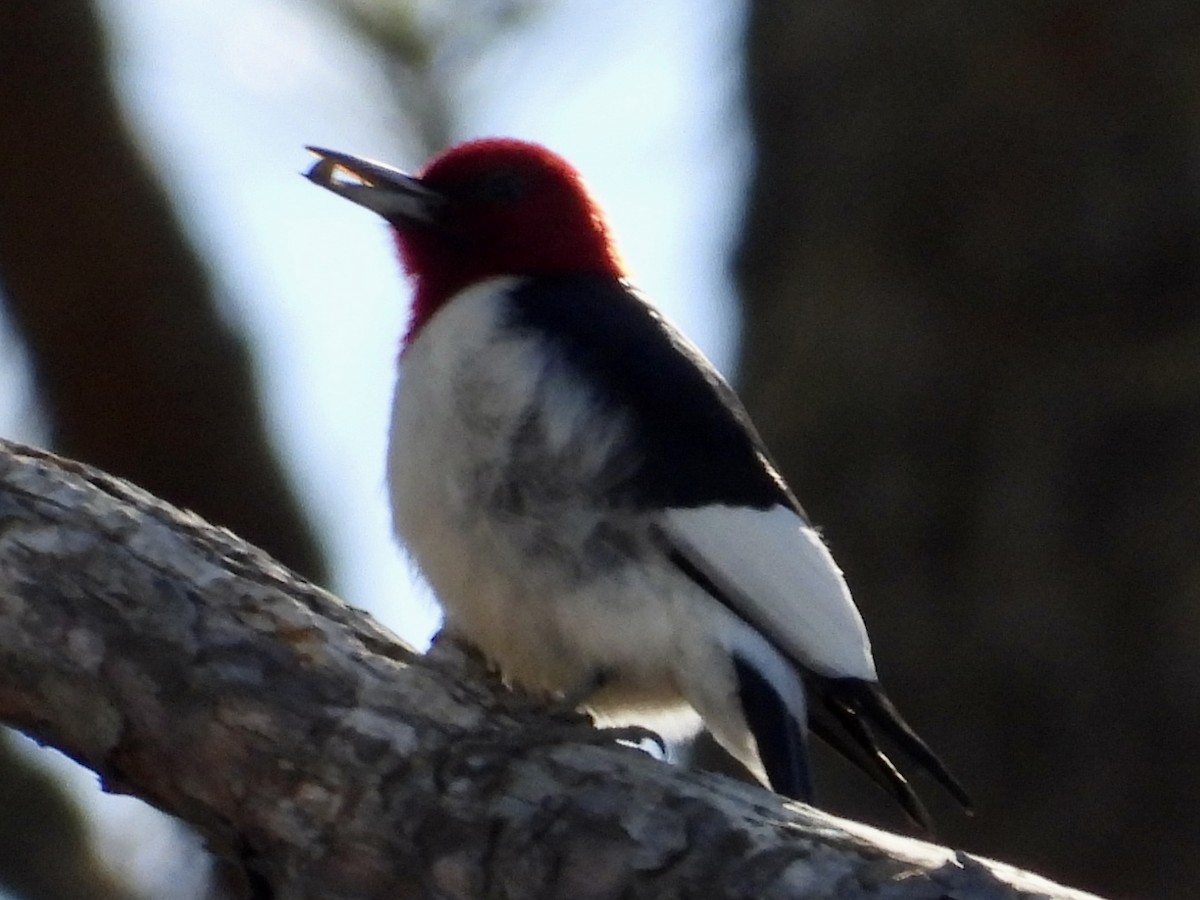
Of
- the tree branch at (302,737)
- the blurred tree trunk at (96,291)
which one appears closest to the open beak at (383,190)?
the blurred tree trunk at (96,291)

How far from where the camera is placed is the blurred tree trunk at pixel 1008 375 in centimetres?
368

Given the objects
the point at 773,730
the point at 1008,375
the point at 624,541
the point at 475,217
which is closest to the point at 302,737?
Result: the point at 624,541

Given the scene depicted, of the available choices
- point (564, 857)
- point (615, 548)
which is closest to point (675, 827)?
point (564, 857)

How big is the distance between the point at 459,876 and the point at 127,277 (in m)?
1.74

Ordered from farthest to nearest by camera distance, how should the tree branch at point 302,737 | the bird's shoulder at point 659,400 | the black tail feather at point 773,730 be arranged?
the bird's shoulder at point 659,400 < the black tail feather at point 773,730 < the tree branch at point 302,737

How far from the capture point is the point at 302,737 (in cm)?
255

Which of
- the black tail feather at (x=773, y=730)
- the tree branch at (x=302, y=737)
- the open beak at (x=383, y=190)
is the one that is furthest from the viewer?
the open beak at (x=383, y=190)

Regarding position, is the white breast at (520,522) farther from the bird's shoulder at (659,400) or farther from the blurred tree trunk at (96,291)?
the blurred tree trunk at (96,291)

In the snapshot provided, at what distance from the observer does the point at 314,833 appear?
8.21 feet

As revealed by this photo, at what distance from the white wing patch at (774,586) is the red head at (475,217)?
782 mm

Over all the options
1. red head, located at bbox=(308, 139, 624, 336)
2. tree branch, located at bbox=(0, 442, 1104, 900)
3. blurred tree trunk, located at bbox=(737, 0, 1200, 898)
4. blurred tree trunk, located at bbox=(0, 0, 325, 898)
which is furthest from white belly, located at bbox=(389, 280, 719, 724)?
blurred tree trunk, located at bbox=(737, 0, 1200, 898)

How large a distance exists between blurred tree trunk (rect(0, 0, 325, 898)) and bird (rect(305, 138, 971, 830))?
2.15 feet

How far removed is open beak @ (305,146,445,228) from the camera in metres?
3.55

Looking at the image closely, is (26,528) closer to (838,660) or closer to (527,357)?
(527,357)
